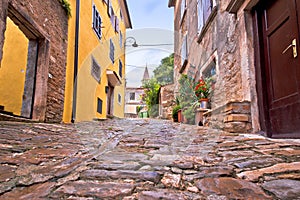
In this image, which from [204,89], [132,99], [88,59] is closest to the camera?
[204,89]

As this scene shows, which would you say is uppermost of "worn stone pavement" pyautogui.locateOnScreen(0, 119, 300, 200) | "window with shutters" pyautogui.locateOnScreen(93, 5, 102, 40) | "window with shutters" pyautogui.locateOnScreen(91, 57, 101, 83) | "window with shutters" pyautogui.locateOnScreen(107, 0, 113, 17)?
"window with shutters" pyautogui.locateOnScreen(107, 0, 113, 17)

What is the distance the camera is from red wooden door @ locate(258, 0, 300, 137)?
2449mm

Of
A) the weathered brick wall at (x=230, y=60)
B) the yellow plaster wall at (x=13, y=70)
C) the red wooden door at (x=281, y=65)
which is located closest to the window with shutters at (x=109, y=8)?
the yellow plaster wall at (x=13, y=70)

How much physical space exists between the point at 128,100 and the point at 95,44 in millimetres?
19446

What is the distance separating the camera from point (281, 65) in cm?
273

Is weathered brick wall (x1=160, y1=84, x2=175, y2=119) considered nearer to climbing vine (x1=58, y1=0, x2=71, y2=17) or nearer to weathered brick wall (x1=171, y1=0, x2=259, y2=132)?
weathered brick wall (x1=171, y1=0, x2=259, y2=132)

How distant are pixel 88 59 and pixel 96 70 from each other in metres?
0.98

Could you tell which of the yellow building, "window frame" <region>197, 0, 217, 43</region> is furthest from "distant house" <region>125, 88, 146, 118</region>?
"window frame" <region>197, 0, 217, 43</region>

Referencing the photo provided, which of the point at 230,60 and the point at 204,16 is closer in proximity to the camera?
the point at 230,60

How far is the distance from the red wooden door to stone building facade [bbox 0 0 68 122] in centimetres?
427

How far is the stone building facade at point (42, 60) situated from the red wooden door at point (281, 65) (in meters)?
4.27

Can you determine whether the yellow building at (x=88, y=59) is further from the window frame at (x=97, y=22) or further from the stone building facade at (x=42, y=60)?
the stone building facade at (x=42, y=60)

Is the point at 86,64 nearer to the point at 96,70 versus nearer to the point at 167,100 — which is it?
the point at 96,70

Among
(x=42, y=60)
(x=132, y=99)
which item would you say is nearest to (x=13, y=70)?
(x=42, y=60)
